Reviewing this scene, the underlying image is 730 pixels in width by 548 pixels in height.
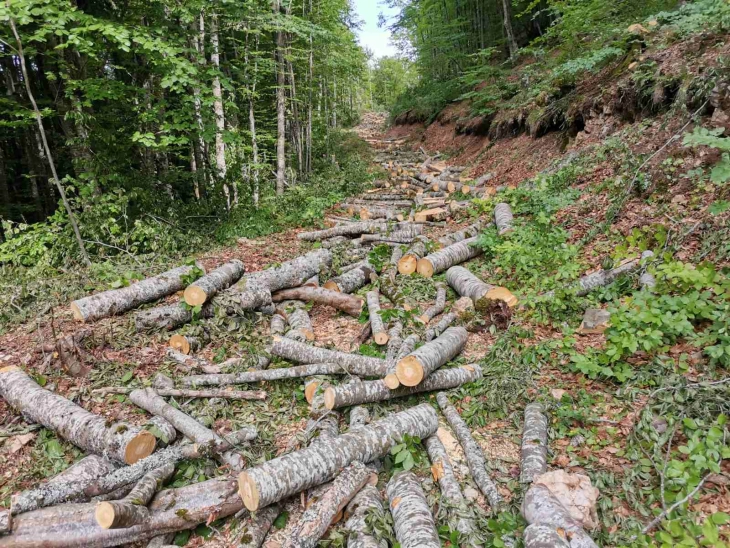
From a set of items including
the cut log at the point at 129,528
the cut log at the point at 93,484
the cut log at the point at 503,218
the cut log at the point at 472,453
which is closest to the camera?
the cut log at the point at 129,528

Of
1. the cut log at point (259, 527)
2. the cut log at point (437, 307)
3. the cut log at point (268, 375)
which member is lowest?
the cut log at point (259, 527)

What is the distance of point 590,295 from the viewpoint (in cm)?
556

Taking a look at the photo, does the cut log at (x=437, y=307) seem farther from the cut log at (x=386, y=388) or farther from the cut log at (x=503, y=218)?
the cut log at (x=503, y=218)

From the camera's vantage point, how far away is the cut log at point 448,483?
3.13 m

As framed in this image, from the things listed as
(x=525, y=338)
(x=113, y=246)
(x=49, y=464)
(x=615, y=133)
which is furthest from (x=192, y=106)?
(x=615, y=133)

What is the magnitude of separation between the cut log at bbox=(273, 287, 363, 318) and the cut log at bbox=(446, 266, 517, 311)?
1.78 m

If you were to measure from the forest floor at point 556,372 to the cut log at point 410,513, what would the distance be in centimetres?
17

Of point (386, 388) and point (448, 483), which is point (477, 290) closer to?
point (386, 388)

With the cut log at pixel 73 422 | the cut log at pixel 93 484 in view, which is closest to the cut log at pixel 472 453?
the cut log at pixel 93 484

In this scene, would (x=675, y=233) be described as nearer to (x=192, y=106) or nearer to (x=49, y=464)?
→ (x=49, y=464)

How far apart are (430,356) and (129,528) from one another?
3.28 meters

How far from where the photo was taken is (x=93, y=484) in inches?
137

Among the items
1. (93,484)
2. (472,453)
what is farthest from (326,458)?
(93,484)

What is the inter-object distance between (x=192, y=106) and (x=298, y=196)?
545 centimetres
